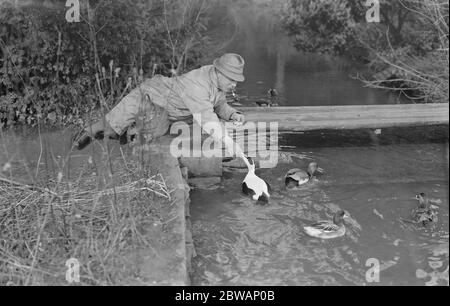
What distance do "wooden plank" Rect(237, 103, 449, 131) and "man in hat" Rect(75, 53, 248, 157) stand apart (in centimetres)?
96

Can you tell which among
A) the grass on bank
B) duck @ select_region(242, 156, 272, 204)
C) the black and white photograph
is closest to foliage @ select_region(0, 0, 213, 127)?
the black and white photograph

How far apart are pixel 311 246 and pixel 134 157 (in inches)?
92.7

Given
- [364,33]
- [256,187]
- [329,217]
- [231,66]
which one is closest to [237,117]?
[231,66]

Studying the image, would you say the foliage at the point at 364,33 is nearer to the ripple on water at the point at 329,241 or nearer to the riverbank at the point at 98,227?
the ripple on water at the point at 329,241

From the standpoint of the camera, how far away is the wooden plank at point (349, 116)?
7.90 m

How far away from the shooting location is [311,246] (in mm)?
5488

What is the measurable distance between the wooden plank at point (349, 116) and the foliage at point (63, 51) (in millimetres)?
1716

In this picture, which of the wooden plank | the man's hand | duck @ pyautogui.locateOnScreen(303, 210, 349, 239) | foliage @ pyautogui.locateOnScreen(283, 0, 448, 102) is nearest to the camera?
duck @ pyautogui.locateOnScreen(303, 210, 349, 239)

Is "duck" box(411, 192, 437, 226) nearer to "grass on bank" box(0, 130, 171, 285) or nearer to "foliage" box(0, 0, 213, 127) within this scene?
"grass on bank" box(0, 130, 171, 285)

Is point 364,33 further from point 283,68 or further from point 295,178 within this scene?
point 295,178

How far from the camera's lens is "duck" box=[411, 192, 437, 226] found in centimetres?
584

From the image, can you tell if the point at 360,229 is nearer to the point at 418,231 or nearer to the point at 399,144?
the point at 418,231

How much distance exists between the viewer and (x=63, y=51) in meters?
8.48

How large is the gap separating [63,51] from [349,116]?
455 centimetres
